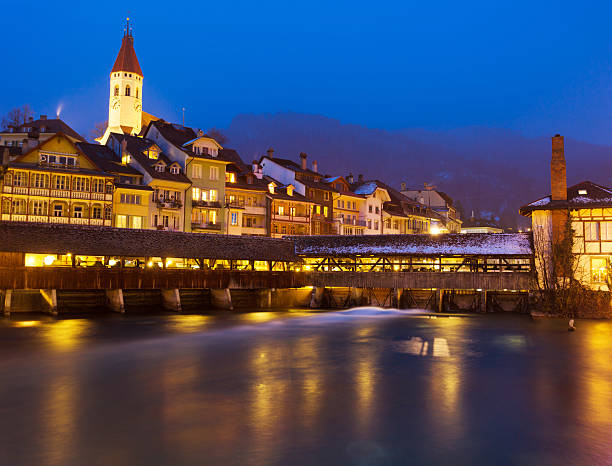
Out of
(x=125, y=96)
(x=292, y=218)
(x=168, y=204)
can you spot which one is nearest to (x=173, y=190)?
(x=168, y=204)

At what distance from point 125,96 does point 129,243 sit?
46329 mm

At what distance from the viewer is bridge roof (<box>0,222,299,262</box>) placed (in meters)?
29.9

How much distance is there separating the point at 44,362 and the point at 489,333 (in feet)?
58.7

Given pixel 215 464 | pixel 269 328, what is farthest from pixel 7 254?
pixel 215 464

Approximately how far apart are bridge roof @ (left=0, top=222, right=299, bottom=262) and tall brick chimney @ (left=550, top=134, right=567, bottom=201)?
708 inches

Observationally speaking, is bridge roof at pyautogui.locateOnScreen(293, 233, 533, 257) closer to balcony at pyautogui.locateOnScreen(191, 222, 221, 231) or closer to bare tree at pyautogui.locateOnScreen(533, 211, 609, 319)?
bare tree at pyautogui.locateOnScreen(533, 211, 609, 319)

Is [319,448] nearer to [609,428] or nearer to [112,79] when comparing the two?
[609,428]

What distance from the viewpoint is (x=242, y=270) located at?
36.1m

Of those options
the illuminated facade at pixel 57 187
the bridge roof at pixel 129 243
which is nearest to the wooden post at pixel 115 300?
the bridge roof at pixel 129 243

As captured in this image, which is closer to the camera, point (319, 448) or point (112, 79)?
point (319, 448)

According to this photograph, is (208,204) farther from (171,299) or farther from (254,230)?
(171,299)

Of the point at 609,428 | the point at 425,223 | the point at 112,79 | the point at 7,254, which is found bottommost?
the point at 609,428

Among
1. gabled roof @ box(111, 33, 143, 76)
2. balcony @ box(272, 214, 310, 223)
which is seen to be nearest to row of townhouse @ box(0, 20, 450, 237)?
balcony @ box(272, 214, 310, 223)

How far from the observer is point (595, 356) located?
757 inches
